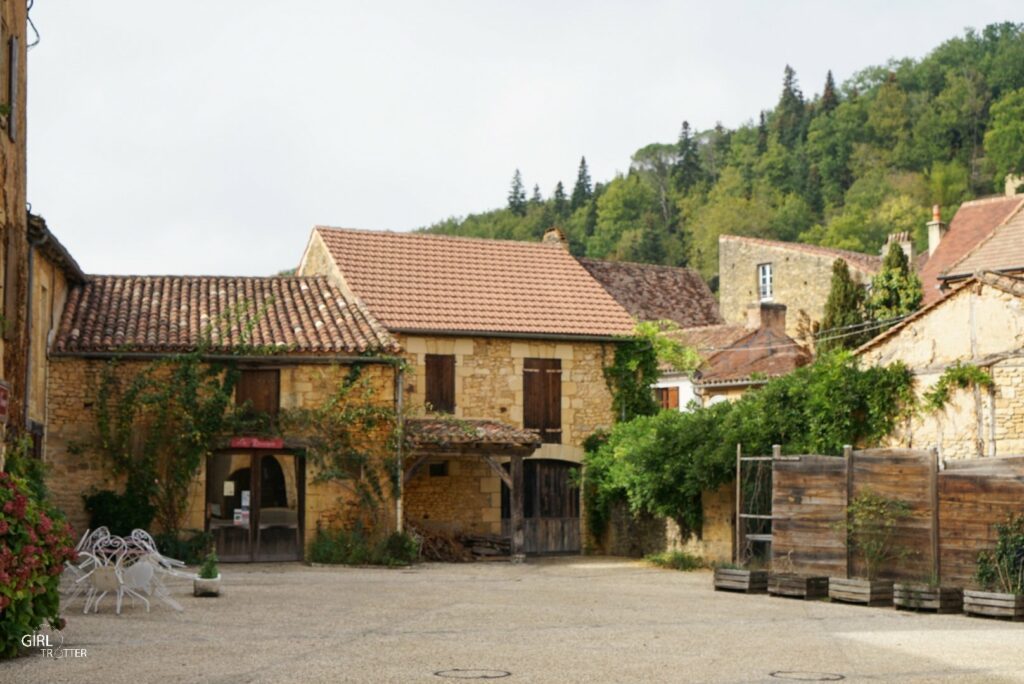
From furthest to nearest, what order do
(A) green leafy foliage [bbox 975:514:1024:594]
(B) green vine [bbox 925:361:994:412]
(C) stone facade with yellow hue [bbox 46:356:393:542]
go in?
(C) stone facade with yellow hue [bbox 46:356:393:542] < (B) green vine [bbox 925:361:994:412] < (A) green leafy foliage [bbox 975:514:1024:594]

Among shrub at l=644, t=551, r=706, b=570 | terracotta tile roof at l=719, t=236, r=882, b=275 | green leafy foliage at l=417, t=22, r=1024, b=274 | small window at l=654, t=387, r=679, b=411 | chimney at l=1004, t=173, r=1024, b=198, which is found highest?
green leafy foliage at l=417, t=22, r=1024, b=274

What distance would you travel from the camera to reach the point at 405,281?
27875 millimetres

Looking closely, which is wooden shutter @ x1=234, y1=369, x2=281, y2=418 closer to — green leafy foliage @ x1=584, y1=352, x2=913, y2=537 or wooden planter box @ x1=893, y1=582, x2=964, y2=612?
green leafy foliage @ x1=584, y1=352, x2=913, y2=537

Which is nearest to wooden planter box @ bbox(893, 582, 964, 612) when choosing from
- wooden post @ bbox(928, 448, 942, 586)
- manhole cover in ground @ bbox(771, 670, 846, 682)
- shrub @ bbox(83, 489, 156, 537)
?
wooden post @ bbox(928, 448, 942, 586)

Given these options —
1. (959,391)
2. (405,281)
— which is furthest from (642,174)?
(959,391)

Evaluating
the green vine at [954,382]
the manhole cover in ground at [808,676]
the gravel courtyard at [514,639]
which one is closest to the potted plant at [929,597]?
the gravel courtyard at [514,639]

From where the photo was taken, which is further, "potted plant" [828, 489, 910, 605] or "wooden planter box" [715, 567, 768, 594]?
"wooden planter box" [715, 567, 768, 594]

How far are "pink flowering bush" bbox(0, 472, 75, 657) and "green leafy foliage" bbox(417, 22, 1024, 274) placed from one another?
5274 cm

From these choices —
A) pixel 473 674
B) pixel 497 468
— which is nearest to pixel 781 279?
pixel 497 468

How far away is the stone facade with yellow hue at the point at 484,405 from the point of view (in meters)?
26.1

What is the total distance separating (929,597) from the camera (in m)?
15.8

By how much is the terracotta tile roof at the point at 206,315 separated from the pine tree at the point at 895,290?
13226mm

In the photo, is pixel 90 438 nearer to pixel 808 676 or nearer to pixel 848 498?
pixel 848 498

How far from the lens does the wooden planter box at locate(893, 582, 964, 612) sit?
51.8 ft
